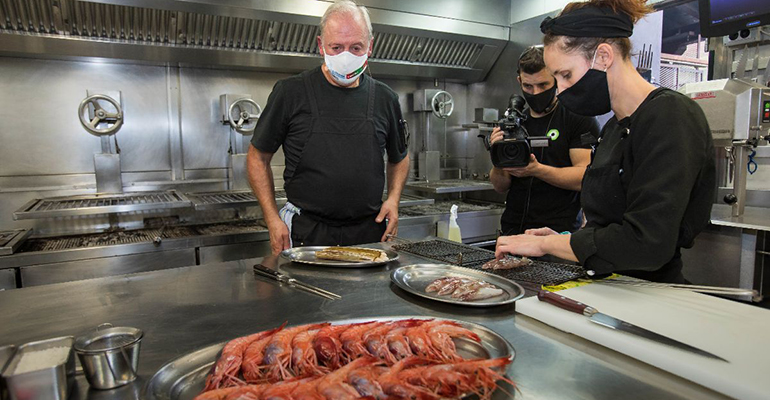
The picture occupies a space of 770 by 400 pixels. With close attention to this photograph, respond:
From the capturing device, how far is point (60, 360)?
0.90 meters

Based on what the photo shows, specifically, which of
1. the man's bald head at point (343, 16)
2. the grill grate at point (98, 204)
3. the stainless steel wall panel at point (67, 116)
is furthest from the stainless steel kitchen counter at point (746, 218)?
the stainless steel wall panel at point (67, 116)

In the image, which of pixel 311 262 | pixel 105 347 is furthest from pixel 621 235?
pixel 105 347

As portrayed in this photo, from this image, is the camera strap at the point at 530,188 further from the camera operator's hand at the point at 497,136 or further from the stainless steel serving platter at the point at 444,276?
the stainless steel serving platter at the point at 444,276

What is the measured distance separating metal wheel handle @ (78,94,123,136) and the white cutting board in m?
3.57

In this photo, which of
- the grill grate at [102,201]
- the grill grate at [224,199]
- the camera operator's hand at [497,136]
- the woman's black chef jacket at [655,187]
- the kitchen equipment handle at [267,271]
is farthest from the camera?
the grill grate at [224,199]

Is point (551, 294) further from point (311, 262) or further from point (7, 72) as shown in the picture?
point (7, 72)

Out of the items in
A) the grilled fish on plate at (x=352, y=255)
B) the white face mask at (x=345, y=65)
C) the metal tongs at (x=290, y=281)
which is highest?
the white face mask at (x=345, y=65)

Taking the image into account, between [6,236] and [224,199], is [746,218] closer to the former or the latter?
[224,199]

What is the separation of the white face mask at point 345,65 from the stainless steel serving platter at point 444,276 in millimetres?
1221

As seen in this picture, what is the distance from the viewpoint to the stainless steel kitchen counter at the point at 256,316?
995mm

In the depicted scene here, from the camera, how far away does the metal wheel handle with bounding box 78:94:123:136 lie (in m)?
3.71

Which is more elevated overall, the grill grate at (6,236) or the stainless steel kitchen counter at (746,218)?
the stainless steel kitchen counter at (746,218)

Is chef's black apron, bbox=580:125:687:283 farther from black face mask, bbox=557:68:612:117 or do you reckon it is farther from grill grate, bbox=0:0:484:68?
grill grate, bbox=0:0:484:68

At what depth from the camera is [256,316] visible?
139 cm
